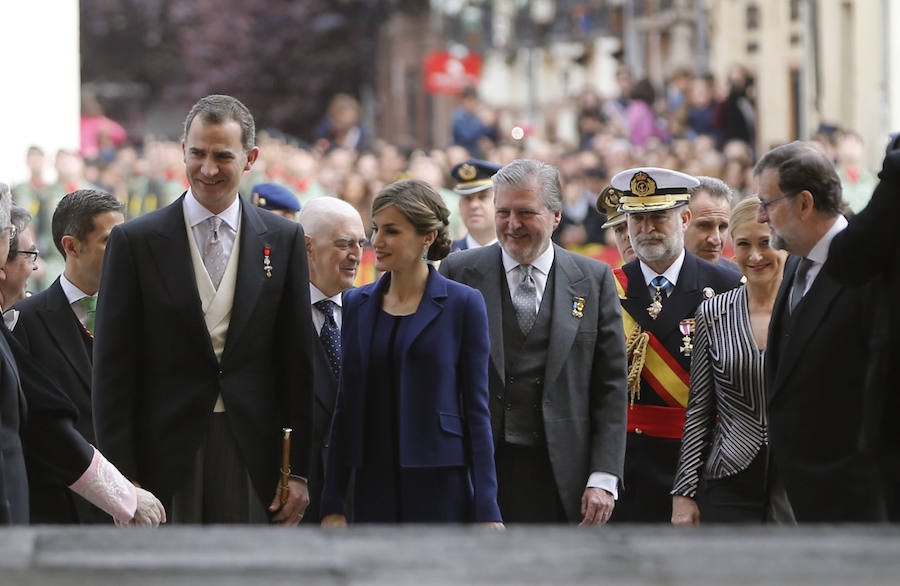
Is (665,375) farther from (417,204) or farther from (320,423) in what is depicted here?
(417,204)

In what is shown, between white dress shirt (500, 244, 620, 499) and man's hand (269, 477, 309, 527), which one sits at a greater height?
white dress shirt (500, 244, 620, 499)

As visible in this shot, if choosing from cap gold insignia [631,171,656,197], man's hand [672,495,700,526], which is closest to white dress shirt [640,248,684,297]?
cap gold insignia [631,171,656,197]

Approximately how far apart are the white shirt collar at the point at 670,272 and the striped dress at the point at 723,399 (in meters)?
0.66

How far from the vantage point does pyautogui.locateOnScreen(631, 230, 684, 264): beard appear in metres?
8.05

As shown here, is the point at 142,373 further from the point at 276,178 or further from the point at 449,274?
the point at 276,178

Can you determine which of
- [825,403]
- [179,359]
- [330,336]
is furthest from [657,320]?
[179,359]

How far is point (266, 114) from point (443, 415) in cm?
5125

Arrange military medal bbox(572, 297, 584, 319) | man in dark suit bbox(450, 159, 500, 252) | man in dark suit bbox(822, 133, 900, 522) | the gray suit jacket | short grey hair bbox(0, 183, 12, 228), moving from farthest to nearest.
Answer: man in dark suit bbox(450, 159, 500, 252), military medal bbox(572, 297, 584, 319), the gray suit jacket, short grey hair bbox(0, 183, 12, 228), man in dark suit bbox(822, 133, 900, 522)

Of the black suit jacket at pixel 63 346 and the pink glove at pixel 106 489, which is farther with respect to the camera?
the black suit jacket at pixel 63 346

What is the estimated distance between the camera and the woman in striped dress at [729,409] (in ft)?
23.1

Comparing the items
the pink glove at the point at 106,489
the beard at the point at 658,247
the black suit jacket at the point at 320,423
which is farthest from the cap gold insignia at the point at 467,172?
the pink glove at the point at 106,489

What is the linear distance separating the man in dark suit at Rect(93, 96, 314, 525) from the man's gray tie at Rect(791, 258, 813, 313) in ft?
5.56

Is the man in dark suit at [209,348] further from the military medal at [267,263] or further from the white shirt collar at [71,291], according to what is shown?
the white shirt collar at [71,291]

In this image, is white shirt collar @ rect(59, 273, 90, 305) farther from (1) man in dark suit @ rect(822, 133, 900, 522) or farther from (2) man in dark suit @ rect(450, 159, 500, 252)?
(1) man in dark suit @ rect(822, 133, 900, 522)
